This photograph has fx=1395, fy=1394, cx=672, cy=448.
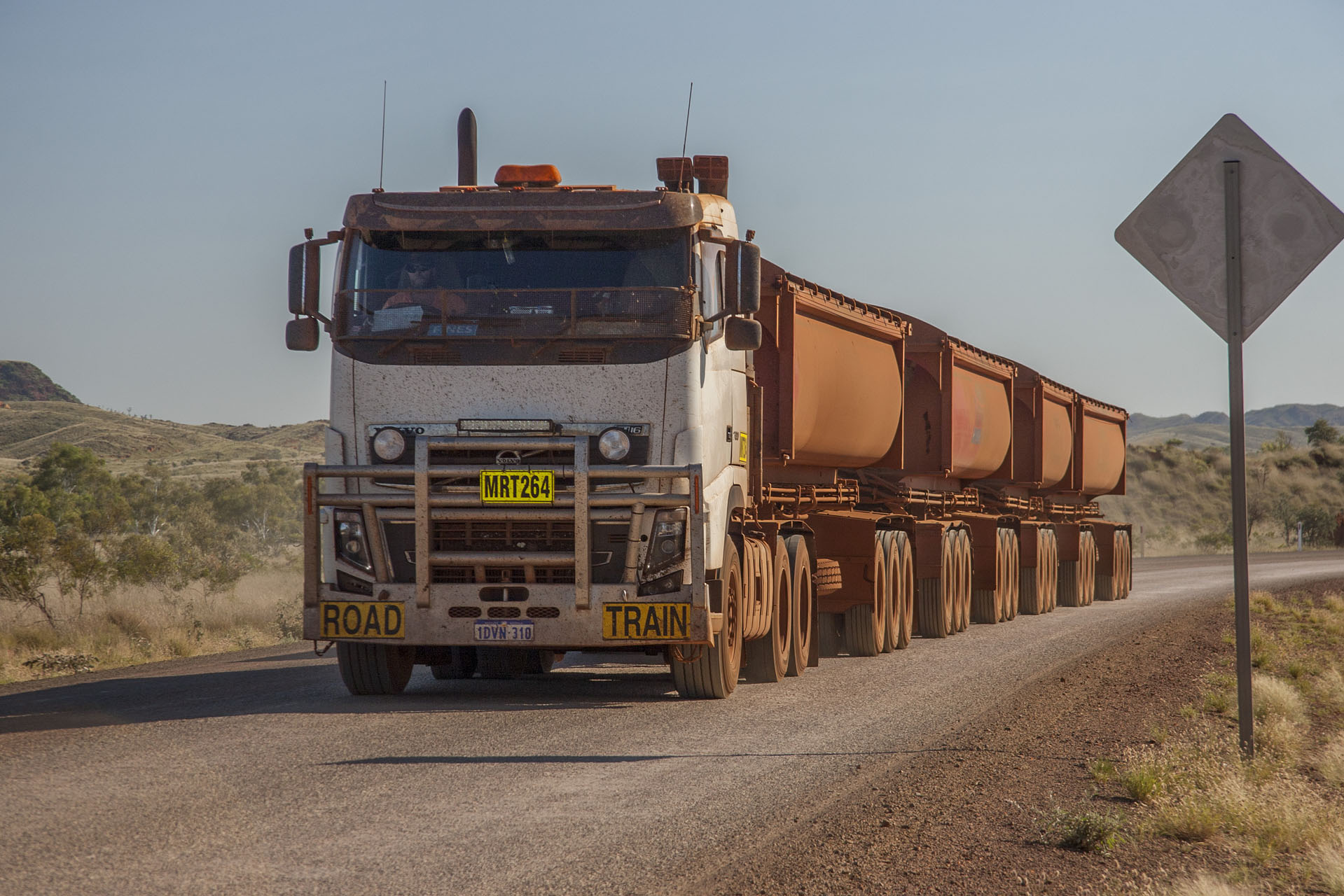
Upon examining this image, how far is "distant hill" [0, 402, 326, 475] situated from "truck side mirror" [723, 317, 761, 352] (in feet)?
197

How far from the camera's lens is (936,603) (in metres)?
18.5

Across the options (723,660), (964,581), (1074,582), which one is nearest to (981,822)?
(723,660)

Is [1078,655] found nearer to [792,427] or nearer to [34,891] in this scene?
[792,427]

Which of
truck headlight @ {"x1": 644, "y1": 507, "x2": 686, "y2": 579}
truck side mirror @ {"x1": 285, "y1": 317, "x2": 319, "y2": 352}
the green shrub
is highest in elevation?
truck side mirror @ {"x1": 285, "y1": 317, "x2": 319, "y2": 352}

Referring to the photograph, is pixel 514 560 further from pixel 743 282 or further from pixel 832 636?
pixel 832 636

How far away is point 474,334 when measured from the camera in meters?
9.54

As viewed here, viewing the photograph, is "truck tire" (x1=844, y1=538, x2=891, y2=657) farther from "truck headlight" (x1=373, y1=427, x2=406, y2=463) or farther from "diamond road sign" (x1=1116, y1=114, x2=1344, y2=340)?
"diamond road sign" (x1=1116, y1=114, x2=1344, y2=340)

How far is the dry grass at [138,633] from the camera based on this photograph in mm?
13781

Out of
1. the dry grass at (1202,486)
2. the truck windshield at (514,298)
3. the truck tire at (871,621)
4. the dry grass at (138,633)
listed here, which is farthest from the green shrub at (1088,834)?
the dry grass at (1202,486)

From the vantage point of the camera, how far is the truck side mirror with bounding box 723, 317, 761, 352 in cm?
989

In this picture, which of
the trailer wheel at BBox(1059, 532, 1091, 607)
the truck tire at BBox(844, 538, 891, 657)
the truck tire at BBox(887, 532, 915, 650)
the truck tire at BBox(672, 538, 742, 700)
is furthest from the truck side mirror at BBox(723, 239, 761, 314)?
the trailer wheel at BBox(1059, 532, 1091, 607)

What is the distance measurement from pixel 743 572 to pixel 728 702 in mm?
1025

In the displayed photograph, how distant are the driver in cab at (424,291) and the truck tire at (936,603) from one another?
10.3m

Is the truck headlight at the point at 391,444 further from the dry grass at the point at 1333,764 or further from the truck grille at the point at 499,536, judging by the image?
the dry grass at the point at 1333,764
